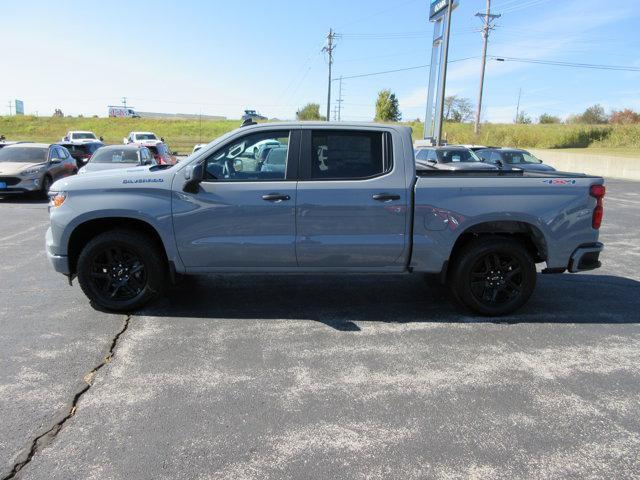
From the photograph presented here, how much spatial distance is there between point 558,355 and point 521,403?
102 cm

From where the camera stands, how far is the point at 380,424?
3168 mm

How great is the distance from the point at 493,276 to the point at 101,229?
4050 mm

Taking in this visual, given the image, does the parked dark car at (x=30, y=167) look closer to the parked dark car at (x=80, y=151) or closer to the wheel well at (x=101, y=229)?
the parked dark car at (x=80, y=151)

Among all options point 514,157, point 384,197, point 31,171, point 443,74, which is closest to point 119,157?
point 31,171

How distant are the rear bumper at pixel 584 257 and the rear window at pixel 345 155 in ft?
6.99

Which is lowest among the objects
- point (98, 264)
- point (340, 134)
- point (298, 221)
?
point (98, 264)

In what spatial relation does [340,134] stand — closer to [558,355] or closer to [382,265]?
[382,265]

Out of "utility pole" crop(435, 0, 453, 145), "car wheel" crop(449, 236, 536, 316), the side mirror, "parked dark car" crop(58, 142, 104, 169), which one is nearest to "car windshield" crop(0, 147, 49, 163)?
"parked dark car" crop(58, 142, 104, 169)

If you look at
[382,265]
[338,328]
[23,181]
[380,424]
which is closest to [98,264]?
[338,328]

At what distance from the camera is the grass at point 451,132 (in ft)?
140

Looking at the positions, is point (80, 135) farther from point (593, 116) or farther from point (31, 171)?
point (593, 116)

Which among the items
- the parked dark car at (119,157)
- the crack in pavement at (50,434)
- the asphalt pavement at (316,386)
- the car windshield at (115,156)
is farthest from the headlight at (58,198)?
the car windshield at (115,156)

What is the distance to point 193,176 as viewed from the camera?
4.61 meters

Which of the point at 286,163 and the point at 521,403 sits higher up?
the point at 286,163
